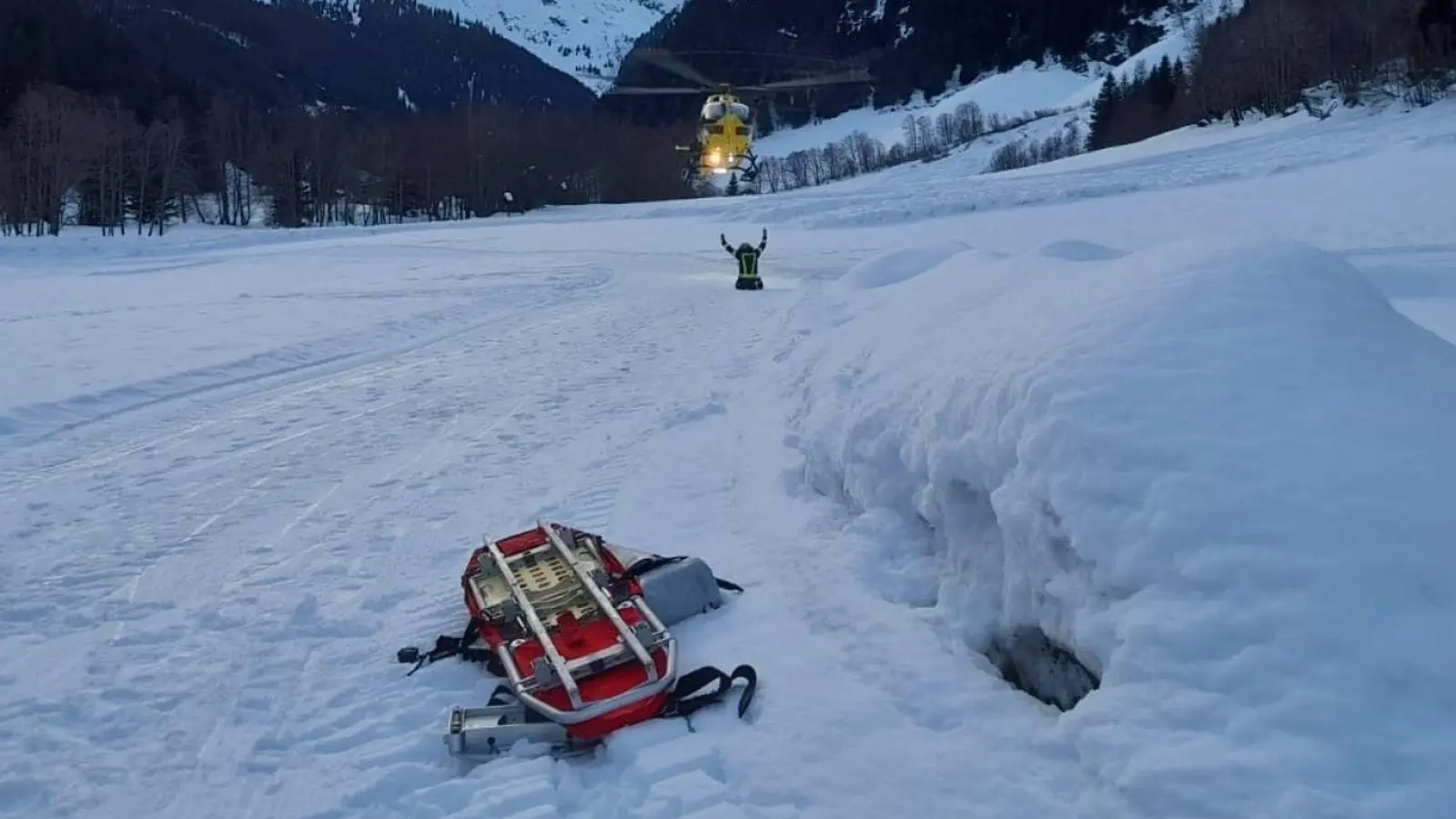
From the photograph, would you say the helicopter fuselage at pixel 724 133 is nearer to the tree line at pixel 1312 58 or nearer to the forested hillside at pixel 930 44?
the tree line at pixel 1312 58

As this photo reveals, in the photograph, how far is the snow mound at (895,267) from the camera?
13.1 meters

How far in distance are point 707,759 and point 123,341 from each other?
42.1 feet

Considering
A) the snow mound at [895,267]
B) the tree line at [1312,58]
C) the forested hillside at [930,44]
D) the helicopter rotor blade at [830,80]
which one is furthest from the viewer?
the forested hillside at [930,44]

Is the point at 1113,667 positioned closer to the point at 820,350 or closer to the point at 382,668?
the point at 382,668

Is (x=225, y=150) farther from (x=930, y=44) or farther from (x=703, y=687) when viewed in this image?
(x=930, y=44)

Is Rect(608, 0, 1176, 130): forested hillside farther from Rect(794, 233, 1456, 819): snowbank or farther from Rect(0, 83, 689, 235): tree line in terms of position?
Rect(794, 233, 1456, 819): snowbank

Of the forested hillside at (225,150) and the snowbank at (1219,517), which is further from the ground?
the forested hillside at (225,150)

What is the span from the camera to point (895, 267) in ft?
43.7

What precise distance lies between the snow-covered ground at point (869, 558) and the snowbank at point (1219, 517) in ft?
0.05

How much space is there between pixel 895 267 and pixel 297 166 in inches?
2391

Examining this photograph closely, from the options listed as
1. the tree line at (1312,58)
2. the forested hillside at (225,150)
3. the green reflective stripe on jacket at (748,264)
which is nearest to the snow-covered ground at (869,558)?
the green reflective stripe on jacket at (748,264)

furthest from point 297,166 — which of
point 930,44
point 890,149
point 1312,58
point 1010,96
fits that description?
point 930,44

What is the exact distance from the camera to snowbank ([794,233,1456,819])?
3150 millimetres

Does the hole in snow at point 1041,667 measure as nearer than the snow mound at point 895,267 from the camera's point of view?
Yes
